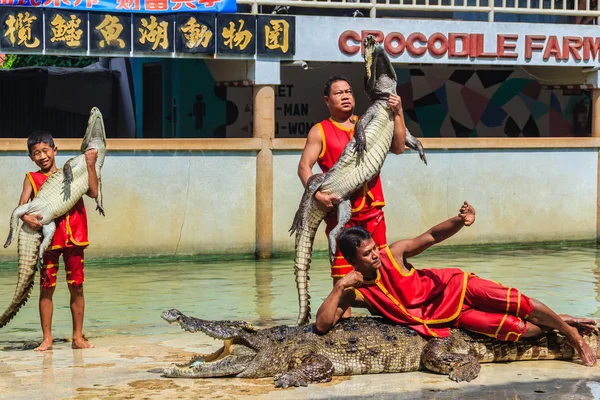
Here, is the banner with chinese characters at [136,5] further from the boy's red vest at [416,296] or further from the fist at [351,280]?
the fist at [351,280]

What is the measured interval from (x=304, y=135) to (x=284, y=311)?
7.97 meters

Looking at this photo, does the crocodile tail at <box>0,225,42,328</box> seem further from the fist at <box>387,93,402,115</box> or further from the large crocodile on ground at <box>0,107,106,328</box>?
the fist at <box>387,93,402,115</box>

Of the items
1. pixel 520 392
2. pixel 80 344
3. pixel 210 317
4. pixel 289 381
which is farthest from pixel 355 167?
pixel 210 317

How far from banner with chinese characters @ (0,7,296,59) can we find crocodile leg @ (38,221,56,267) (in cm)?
498

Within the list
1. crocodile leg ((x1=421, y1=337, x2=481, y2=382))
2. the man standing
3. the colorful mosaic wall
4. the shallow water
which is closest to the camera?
crocodile leg ((x1=421, y1=337, x2=481, y2=382))

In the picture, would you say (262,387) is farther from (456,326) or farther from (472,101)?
(472,101)

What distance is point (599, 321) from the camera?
9516 mm

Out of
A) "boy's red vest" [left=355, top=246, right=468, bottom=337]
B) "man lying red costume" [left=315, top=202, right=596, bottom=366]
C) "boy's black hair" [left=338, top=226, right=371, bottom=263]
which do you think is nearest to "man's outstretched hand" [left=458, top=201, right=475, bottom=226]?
"man lying red costume" [left=315, top=202, right=596, bottom=366]

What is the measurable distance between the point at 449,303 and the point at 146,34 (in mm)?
7012

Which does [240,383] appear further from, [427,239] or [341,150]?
[341,150]

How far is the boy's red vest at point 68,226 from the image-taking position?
324 inches

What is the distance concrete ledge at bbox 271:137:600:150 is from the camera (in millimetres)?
14695

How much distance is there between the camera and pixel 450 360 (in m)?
7.08

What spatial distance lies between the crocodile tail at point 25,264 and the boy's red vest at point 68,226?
0.50ft
